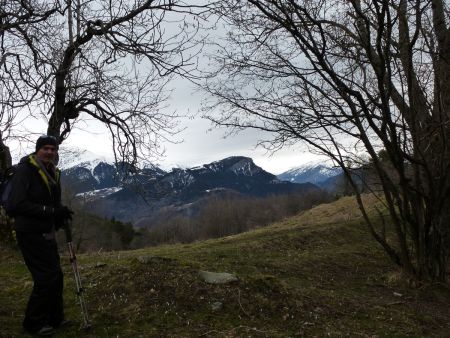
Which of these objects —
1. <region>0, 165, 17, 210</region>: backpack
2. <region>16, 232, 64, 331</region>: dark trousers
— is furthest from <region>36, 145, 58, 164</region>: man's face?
<region>16, 232, 64, 331</region>: dark trousers

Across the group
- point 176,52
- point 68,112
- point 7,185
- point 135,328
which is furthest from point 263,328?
point 68,112

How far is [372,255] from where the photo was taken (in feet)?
31.2

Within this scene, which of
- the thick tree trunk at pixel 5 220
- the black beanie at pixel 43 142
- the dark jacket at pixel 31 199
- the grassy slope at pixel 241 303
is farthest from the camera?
the thick tree trunk at pixel 5 220

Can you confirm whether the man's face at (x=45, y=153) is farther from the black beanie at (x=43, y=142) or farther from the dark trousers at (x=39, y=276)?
the dark trousers at (x=39, y=276)

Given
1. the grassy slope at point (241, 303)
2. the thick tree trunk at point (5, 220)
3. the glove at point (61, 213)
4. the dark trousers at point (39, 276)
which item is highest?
the thick tree trunk at point (5, 220)

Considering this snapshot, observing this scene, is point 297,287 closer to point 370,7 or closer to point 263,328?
point 263,328

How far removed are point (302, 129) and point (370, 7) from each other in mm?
2441

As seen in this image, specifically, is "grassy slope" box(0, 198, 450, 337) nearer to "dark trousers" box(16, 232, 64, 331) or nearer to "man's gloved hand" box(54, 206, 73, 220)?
"dark trousers" box(16, 232, 64, 331)

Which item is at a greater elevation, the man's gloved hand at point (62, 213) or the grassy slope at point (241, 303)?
the man's gloved hand at point (62, 213)

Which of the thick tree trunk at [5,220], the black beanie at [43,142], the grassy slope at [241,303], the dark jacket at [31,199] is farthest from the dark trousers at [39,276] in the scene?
the thick tree trunk at [5,220]

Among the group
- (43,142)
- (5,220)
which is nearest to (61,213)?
(43,142)

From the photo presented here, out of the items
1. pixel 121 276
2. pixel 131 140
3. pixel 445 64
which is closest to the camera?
pixel 121 276

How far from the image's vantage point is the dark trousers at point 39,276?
4.61m

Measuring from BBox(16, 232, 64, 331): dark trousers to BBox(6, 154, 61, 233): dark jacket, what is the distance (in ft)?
0.39
